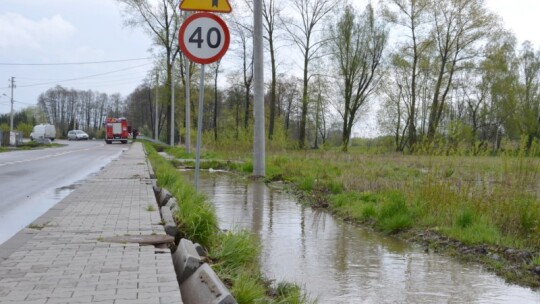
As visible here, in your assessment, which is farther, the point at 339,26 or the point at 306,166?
the point at 339,26

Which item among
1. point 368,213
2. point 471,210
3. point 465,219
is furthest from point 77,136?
point 465,219

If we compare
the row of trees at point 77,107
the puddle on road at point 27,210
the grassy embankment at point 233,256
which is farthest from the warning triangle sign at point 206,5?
the row of trees at point 77,107

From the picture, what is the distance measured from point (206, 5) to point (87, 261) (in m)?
4.70

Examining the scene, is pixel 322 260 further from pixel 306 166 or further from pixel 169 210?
pixel 306 166

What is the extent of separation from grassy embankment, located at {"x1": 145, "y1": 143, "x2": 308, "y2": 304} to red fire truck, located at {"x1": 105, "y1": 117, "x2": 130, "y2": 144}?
55262 millimetres

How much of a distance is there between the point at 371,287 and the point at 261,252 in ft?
5.72

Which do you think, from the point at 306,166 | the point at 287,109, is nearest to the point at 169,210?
the point at 306,166

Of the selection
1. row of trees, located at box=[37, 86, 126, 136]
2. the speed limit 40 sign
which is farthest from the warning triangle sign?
row of trees, located at box=[37, 86, 126, 136]

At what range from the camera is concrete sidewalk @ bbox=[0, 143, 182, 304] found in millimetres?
3859

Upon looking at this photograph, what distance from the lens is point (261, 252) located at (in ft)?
22.7

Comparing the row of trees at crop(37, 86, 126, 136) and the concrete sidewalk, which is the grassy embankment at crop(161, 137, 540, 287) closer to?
the concrete sidewalk

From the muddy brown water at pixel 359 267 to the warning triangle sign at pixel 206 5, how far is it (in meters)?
3.47

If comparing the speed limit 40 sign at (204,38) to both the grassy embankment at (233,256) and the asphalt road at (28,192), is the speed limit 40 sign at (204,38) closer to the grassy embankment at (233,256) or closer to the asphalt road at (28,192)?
the grassy embankment at (233,256)

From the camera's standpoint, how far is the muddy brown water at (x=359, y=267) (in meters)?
5.45
